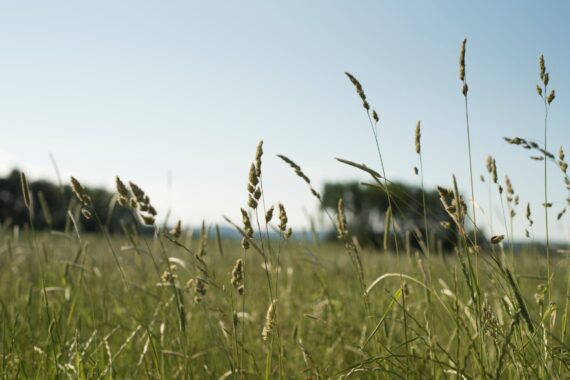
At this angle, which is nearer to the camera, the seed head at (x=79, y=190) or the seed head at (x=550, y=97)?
the seed head at (x=79, y=190)

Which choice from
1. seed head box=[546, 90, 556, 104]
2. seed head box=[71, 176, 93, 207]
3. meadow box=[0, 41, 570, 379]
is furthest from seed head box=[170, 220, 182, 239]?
seed head box=[546, 90, 556, 104]

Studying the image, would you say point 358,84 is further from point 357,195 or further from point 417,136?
point 357,195

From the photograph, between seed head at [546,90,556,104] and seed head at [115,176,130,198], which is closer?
seed head at [115,176,130,198]

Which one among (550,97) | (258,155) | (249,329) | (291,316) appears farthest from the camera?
(291,316)

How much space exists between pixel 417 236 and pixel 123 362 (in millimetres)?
1469

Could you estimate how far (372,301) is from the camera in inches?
122

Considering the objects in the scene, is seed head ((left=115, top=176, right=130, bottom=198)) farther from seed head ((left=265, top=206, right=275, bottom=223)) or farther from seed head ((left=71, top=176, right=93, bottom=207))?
seed head ((left=265, top=206, right=275, bottom=223))

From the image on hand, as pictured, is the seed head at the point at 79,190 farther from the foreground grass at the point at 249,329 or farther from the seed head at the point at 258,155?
the seed head at the point at 258,155

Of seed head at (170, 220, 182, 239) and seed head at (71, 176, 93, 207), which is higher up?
seed head at (71, 176, 93, 207)

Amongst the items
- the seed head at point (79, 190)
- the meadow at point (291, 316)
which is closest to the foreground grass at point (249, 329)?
the meadow at point (291, 316)

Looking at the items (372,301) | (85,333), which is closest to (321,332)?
(372,301)

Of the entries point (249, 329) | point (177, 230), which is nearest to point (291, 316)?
point (249, 329)

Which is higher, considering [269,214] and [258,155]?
[258,155]

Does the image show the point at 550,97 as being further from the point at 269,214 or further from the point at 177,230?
the point at 177,230
